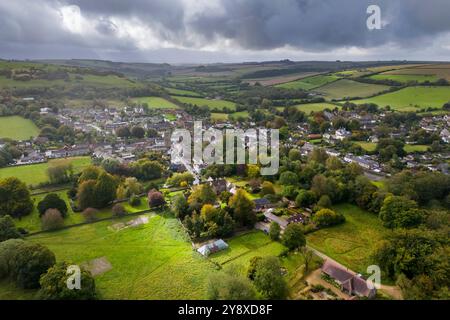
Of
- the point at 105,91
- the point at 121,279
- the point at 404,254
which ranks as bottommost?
the point at 121,279

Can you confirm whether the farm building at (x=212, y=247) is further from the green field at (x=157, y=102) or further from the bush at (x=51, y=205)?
the green field at (x=157, y=102)

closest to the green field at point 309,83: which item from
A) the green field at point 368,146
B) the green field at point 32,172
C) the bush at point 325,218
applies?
the green field at point 368,146

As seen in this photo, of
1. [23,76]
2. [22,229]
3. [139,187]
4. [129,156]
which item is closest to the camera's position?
[22,229]

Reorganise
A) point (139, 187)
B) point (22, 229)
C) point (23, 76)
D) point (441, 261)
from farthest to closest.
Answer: point (23, 76) < point (139, 187) < point (22, 229) < point (441, 261)

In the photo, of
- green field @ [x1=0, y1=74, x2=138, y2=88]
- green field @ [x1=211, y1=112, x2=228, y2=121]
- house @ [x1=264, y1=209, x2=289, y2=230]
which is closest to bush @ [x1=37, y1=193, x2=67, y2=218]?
house @ [x1=264, y1=209, x2=289, y2=230]

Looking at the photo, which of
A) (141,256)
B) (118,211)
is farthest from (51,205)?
(141,256)

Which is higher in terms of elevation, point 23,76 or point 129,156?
point 23,76
